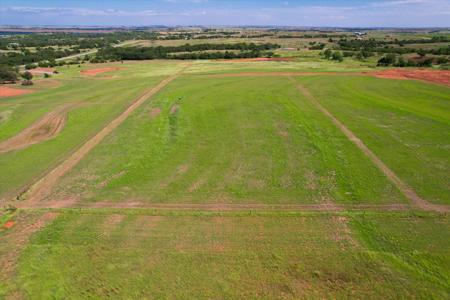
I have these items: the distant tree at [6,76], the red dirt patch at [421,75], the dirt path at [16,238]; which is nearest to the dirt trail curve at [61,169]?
the dirt path at [16,238]

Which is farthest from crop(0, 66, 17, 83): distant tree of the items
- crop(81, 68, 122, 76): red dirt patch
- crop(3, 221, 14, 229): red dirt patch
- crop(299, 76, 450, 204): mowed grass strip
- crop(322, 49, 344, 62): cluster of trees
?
crop(322, 49, 344, 62): cluster of trees

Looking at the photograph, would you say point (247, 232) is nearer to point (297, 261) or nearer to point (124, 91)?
point (297, 261)

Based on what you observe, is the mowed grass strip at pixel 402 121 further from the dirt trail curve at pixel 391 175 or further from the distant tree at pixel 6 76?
the distant tree at pixel 6 76

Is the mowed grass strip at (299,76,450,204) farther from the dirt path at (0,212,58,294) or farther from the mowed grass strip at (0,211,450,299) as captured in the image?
the dirt path at (0,212,58,294)

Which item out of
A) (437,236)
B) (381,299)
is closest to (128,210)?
(381,299)

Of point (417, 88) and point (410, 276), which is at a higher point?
point (417, 88)
